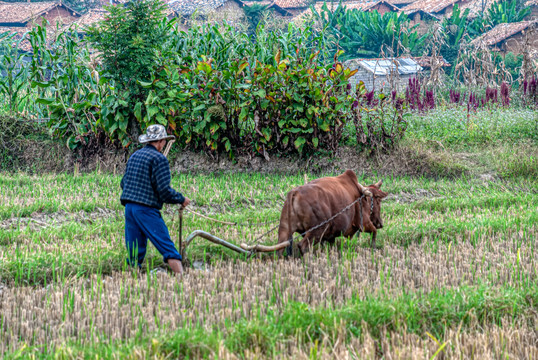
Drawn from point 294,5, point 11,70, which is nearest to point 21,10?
point 294,5

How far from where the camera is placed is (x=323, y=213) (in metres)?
4.89

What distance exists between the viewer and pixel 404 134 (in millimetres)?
10875

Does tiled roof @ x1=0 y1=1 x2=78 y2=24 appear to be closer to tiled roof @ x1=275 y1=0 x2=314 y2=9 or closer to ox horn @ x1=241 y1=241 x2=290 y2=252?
tiled roof @ x1=275 y1=0 x2=314 y2=9

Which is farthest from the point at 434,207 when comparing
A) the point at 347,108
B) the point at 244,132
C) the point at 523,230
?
the point at 244,132

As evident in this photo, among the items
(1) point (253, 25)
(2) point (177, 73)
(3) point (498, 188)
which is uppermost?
(1) point (253, 25)

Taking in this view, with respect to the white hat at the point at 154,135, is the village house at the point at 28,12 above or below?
above

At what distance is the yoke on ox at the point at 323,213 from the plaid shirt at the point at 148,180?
0.82 meters

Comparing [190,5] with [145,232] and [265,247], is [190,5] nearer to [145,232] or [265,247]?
[145,232]

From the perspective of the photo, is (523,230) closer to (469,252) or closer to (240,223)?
(469,252)

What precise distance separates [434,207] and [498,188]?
208cm

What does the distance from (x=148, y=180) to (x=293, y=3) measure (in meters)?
36.9

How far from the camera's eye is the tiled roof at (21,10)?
106ft

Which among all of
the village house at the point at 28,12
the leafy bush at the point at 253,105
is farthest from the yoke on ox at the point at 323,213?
the village house at the point at 28,12

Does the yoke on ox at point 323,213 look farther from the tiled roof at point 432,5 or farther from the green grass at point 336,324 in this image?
the tiled roof at point 432,5
